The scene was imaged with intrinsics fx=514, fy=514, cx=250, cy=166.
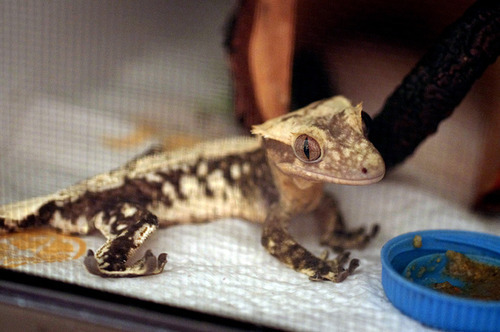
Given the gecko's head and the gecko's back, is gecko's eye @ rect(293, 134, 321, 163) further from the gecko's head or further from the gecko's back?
the gecko's back

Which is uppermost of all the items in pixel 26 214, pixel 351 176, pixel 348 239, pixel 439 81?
pixel 439 81

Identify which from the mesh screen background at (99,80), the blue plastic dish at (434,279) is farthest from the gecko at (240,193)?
the mesh screen background at (99,80)

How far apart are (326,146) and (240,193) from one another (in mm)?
539

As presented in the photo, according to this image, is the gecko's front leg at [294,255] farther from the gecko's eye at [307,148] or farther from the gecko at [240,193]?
the gecko's eye at [307,148]

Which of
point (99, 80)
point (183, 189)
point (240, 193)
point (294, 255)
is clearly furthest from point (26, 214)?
point (99, 80)

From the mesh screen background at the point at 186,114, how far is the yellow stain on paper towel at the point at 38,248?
0.38 ft

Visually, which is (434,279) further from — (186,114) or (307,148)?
(186,114)

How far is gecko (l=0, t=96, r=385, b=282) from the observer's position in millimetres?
1520

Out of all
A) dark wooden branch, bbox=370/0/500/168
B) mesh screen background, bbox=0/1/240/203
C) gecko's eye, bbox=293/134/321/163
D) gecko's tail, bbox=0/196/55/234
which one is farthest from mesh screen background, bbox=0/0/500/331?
gecko's eye, bbox=293/134/321/163

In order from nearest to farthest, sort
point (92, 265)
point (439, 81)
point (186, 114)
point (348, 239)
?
1. point (92, 265)
2. point (439, 81)
3. point (348, 239)
4. point (186, 114)

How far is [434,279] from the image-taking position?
1.47 m

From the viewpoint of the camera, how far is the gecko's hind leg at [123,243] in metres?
1.47

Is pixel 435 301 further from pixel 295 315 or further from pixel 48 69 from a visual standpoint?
pixel 48 69

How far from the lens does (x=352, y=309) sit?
133cm
